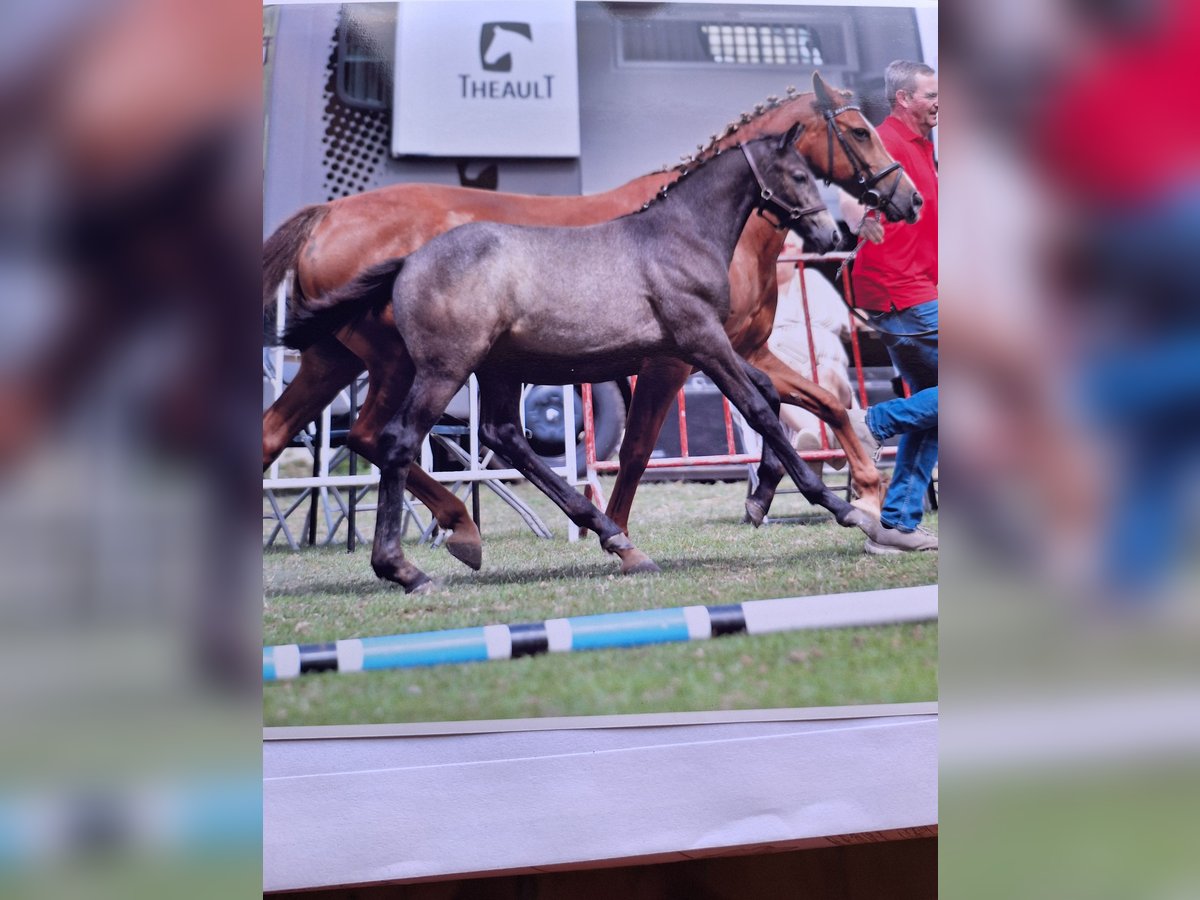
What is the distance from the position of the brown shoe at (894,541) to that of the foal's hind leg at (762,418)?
0.02 metres

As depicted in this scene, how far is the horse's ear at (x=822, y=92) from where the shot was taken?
1721 millimetres

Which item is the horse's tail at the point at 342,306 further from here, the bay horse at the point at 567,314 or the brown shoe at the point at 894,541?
the brown shoe at the point at 894,541

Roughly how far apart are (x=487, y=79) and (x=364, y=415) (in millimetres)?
675

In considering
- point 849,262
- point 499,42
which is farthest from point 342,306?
point 849,262

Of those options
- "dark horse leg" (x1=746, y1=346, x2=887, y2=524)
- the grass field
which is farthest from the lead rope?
the grass field

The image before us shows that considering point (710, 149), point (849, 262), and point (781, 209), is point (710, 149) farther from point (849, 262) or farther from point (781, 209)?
point (849, 262)

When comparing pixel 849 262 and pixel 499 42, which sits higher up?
pixel 499 42

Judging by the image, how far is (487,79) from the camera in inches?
64.9
